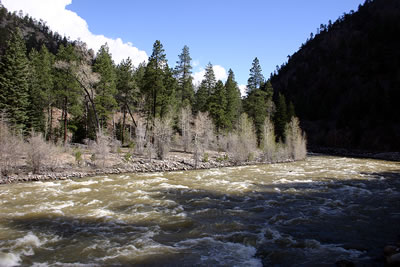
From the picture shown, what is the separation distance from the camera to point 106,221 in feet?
35.3

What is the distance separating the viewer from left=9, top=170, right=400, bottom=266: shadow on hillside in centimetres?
834

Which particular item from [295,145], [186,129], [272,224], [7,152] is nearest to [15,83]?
[7,152]

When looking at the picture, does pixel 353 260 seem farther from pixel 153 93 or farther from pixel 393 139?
pixel 393 139

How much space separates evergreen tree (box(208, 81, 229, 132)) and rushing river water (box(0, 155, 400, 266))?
2784cm

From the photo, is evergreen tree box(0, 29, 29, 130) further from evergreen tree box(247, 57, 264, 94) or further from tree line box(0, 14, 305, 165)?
evergreen tree box(247, 57, 264, 94)

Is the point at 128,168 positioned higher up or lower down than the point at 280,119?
lower down

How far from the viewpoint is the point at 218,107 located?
150 feet

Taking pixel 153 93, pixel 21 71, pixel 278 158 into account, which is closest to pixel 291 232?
pixel 278 158

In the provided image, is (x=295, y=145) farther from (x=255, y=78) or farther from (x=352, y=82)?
(x=352, y=82)

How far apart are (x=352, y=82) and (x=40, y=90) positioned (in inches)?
4213

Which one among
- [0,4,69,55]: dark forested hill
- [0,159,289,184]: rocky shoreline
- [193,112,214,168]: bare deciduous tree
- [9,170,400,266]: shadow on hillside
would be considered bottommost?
[9,170,400,266]: shadow on hillside

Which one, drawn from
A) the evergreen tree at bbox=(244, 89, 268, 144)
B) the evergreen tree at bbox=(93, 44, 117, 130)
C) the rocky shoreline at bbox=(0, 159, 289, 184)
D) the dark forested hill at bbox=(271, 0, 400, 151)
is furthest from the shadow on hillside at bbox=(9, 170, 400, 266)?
the dark forested hill at bbox=(271, 0, 400, 151)

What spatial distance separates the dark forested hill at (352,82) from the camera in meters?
71.2

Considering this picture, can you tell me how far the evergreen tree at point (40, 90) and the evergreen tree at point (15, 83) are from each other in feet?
7.92
